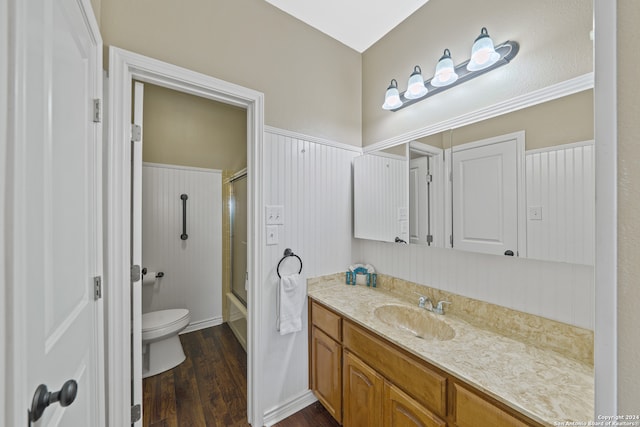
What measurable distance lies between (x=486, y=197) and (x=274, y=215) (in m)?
1.25

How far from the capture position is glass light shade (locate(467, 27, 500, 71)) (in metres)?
1.30

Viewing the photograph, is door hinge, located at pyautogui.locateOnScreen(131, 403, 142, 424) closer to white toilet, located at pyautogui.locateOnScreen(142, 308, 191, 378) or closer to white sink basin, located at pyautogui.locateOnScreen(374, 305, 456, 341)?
white toilet, located at pyautogui.locateOnScreen(142, 308, 191, 378)

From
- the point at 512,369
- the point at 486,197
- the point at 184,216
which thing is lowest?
the point at 512,369

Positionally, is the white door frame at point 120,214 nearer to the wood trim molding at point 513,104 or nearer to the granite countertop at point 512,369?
the granite countertop at point 512,369

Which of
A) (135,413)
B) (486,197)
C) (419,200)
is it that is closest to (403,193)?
(419,200)

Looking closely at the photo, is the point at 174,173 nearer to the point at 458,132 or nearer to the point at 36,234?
the point at 36,234

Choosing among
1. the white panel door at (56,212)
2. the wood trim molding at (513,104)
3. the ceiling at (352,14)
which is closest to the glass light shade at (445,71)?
the wood trim molding at (513,104)

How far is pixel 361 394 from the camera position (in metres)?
1.40

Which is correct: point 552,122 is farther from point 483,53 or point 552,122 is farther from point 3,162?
point 3,162

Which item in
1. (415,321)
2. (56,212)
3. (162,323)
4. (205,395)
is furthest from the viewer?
(162,323)

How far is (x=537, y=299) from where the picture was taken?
1.19m

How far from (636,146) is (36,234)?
1.11 meters

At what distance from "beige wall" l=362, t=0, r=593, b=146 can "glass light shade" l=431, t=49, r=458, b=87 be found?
0.08 m

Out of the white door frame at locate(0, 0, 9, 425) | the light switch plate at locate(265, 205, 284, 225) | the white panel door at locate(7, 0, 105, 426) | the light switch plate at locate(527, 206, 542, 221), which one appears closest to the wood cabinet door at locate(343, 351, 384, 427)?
the light switch plate at locate(265, 205, 284, 225)
